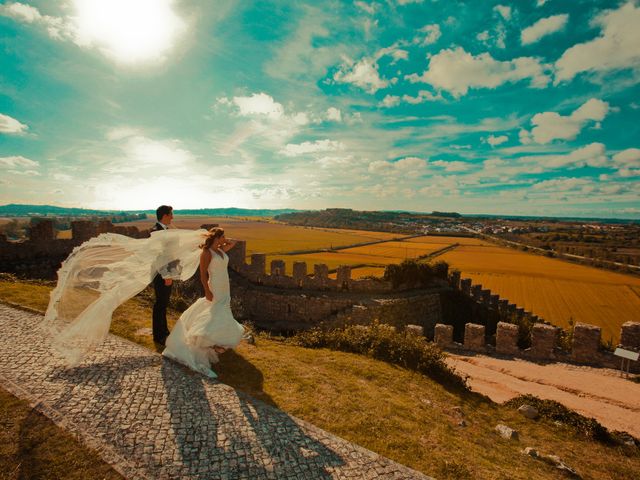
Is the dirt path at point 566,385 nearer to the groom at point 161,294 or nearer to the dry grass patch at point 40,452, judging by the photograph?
the groom at point 161,294

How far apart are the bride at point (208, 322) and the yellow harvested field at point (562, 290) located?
25459mm

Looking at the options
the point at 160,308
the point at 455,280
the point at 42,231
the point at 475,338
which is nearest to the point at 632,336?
the point at 475,338

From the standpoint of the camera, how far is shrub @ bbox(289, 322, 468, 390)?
9.30 meters

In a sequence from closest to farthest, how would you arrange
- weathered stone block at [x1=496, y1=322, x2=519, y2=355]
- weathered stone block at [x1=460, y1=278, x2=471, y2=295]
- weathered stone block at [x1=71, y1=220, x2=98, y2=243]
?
1. weathered stone block at [x1=496, y1=322, x2=519, y2=355]
2. weathered stone block at [x1=71, y1=220, x2=98, y2=243]
3. weathered stone block at [x1=460, y1=278, x2=471, y2=295]

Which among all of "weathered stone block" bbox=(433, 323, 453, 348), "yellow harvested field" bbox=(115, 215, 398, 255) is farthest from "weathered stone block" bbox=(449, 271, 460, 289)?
"yellow harvested field" bbox=(115, 215, 398, 255)

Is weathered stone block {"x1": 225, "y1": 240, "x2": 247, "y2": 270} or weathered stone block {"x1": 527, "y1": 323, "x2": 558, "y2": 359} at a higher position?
weathered stone block {"x1": 225, "y1": 240, "x2": 247, "y2": 270}

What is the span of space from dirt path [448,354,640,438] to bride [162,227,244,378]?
22.7 feet

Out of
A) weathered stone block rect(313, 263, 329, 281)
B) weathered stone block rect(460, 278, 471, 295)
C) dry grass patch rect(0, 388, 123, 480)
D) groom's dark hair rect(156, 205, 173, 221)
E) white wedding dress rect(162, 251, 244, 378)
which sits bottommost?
weathered stone block rect(460, 278, 471, 295)

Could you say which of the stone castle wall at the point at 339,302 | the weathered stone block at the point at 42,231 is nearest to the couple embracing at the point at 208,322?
the stone castle wall at the point at 339,302

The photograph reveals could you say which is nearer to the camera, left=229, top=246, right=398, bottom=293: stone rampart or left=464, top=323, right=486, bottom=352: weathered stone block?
left=464, top=323, right=486, bottom=352: weathered stone block

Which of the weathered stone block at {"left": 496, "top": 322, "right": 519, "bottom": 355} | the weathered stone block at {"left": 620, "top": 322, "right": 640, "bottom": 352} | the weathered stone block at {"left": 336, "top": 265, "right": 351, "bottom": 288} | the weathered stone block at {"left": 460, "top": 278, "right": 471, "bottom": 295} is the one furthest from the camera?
the weathered stone block at {"left": 460, "top": 278, "right": 471, "bottom": 295}

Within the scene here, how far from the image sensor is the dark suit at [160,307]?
25.0 feet

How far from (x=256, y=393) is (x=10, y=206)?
171334 mm

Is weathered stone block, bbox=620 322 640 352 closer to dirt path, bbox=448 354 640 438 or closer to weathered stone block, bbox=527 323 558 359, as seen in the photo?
dirt path, bbox=448 354 640 438
